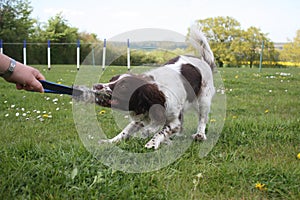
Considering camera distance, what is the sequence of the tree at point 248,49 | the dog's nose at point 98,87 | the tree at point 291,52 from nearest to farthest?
the dog's nose at point 98,87 → the tree at point 248,49 → the tree at point 291,52

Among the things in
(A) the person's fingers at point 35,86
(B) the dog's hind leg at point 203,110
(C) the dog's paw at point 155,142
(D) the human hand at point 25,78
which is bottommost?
(C) the dog's paw at point 155,142

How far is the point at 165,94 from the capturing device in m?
3.07

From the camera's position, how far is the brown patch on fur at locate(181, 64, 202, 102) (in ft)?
11.5

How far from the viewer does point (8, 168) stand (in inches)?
96.0

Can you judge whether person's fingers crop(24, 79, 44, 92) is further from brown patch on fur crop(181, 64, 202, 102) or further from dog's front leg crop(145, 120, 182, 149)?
brown patch on fur crop(181, 64, 202, 102)

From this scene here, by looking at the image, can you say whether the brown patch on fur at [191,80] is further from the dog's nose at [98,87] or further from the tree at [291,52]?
the tree at [291,52]

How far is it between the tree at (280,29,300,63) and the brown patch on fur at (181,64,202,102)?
17874 millimetres

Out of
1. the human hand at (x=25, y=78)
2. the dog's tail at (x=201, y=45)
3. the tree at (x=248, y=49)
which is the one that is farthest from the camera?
the tree at (x=248, y=49)

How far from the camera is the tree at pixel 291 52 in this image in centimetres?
1986

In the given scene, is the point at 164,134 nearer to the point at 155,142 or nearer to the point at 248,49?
the point at 155,142

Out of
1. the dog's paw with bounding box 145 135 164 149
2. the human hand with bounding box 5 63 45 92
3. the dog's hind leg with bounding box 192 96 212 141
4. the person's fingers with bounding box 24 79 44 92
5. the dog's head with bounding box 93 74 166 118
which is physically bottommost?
the dog's paw with bounding box 145 135 164 149

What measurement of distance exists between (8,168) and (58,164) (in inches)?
14.9

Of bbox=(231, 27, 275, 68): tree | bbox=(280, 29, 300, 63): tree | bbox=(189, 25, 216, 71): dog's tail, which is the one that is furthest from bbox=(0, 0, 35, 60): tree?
bbox=(189, 25, 216, 71): dog's tail

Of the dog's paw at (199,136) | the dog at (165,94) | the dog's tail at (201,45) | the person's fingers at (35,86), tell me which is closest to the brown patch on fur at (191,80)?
the dog at (165,94)
